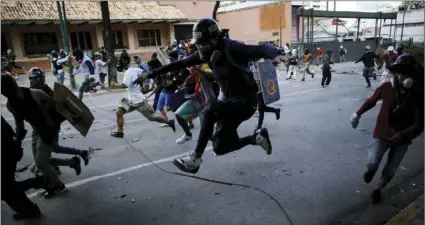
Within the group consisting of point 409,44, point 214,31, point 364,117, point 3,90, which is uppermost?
point 214,31

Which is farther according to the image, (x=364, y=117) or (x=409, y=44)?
(x=364, y=117)

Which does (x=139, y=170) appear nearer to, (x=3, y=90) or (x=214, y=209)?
(x=214, y=209)

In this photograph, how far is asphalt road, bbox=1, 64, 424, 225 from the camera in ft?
10.7

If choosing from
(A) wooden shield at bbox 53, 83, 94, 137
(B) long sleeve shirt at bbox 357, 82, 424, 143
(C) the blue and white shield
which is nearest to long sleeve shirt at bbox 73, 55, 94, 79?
(A) wooden shield at bbox 53, 83, 94, 137

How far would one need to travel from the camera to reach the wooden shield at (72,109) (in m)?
3.20

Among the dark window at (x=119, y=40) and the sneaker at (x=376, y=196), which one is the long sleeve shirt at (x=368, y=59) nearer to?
the sneaker at (x=376, y=196)

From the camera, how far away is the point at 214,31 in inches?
105

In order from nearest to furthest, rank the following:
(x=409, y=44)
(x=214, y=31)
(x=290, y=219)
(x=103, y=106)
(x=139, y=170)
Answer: (x=214, y=31)
(x=409, y=44)
(x=290, y=219)
(x=139, y=170)
(x=103, y=106)

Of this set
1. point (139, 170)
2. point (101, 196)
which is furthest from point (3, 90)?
point (139, 170)

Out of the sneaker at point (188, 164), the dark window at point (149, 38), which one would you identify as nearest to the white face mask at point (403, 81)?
the sneaker at point (188, 164)

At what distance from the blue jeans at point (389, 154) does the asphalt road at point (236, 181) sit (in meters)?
0.41

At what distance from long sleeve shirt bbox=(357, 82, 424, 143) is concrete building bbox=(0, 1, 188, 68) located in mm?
13981

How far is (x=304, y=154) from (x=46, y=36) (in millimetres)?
18239

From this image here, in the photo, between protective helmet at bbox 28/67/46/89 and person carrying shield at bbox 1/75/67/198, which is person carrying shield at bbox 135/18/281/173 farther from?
protective helmet at bbox 28/67/46/89
